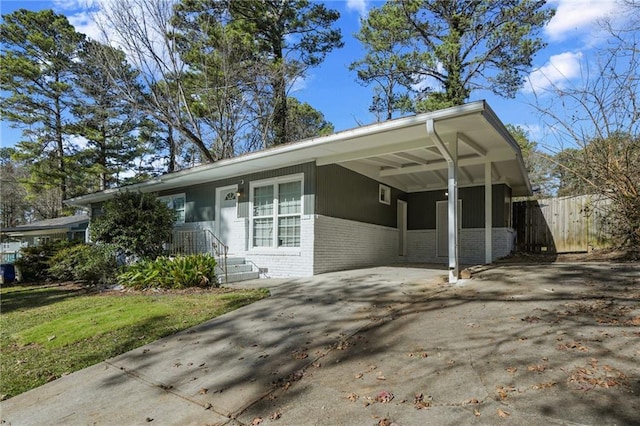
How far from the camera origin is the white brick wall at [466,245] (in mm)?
11430

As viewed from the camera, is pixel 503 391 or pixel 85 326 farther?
pixel 85 326

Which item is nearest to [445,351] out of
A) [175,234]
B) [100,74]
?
[175,234]

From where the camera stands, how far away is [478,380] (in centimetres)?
283

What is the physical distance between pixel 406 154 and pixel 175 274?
20.2 feet

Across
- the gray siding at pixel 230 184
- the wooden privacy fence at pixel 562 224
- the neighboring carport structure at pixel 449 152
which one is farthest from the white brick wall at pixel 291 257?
the wooden privacy fence at pixel 562 224

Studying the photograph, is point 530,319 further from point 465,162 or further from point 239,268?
Answer: point 239,268

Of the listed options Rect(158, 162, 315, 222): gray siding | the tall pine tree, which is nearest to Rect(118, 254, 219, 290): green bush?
Rect(158, 162, 315, 222): gray siding

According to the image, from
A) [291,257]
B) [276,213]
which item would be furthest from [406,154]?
[291,257]

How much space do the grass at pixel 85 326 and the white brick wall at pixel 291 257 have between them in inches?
79.1

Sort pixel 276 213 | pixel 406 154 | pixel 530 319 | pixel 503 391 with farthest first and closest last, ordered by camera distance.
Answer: pixel 276 213 < pixel 406 154 < pixel 530 319 < pixel 503 391

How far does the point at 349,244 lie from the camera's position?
33.2ft

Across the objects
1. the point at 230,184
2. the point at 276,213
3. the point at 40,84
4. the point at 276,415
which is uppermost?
the point at 40,84

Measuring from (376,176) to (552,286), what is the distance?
6.41 meters

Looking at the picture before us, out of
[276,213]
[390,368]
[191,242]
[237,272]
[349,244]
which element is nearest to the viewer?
[390,368]
